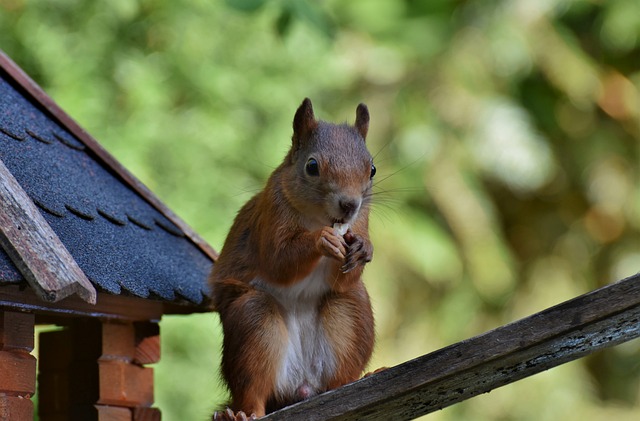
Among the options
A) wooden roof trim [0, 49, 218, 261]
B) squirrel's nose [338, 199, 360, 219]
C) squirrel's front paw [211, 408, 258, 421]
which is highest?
wooden roof trim [0, 49, 218, 261]

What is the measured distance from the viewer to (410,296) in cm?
565

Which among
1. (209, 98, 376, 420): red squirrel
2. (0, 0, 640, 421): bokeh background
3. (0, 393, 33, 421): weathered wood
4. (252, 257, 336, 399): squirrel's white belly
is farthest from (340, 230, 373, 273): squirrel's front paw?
(0, 0, 640, 421): bokeh background

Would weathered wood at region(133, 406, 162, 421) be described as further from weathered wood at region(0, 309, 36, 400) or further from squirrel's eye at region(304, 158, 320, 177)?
squirrel's eye at region(304, 158, 320, 177)

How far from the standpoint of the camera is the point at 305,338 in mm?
2086

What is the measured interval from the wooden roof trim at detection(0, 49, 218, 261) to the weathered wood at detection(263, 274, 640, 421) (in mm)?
828

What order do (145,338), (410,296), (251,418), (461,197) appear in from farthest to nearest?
1. (410,296)
2. (461,197)
3. (145,338)
4. (251,418)

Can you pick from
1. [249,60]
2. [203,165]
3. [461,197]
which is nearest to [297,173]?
[203,165]

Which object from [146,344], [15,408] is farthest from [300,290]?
[15,408]

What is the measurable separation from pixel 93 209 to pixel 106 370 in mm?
390

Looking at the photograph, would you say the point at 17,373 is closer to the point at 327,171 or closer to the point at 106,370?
the point at 106,370

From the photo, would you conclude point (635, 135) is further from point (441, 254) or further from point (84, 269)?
point (84, 269)

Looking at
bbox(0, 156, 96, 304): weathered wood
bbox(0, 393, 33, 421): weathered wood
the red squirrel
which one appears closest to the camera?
bbox(0, 156, 96, 304): weathered wood

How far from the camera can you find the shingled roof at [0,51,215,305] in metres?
1.91

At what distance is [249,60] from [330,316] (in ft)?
9.61
